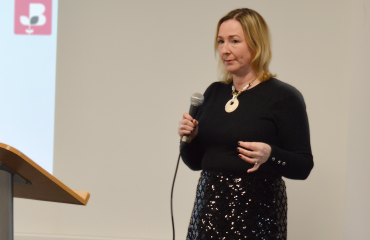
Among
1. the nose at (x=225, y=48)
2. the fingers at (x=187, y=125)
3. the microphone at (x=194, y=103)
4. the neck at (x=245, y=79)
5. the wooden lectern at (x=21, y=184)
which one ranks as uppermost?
the nose at (x=225, y=48)

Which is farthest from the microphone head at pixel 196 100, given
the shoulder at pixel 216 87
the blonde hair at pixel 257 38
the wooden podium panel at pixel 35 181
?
the wooden podium panel at pixel 35 181

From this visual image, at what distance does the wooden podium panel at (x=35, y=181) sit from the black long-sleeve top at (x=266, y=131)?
1.69 ft

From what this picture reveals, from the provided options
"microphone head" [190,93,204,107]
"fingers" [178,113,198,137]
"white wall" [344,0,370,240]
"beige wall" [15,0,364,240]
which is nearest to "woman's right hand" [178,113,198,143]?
"fingers" [178,113,198,137]

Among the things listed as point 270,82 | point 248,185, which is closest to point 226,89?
point 270,82

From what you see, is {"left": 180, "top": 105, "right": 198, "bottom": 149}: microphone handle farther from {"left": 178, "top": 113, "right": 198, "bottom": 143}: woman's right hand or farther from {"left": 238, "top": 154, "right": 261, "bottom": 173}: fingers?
{"left": 238, "top": 154, "right": 261, "bottom": 173}: fingers

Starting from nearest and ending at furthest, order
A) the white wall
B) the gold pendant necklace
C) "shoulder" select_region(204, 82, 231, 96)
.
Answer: the gold pendant necklace
"shoulder" select_region(204, 82, 231, 96)
the white wall

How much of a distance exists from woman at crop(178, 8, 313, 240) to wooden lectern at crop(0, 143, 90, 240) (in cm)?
47

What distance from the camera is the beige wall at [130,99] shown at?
2.79 meters

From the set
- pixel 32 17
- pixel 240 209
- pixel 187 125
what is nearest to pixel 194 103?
pixel 187 125

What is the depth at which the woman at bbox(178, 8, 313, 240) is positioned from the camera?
1.29 meters

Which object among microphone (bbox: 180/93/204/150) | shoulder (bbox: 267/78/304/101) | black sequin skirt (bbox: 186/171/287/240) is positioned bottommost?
black sequin skirt (bbox: 186/171/287/240)

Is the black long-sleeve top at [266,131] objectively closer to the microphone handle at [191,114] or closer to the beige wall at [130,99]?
the microphone handle at [191,114]

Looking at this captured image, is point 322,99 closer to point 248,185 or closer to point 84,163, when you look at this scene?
point 248,185

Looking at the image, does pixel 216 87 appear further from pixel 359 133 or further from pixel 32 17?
pixel 32 17
